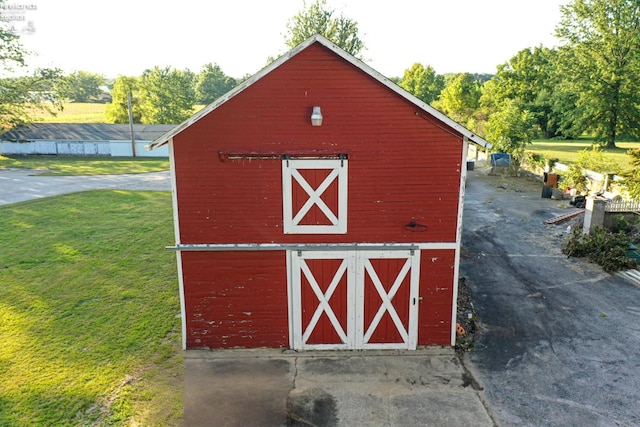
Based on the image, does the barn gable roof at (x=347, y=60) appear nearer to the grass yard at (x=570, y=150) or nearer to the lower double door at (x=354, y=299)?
the lower double door at (x=354, y=299)

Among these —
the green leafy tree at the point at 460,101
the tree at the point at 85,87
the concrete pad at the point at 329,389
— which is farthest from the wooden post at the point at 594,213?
the tree at the point at 85,87

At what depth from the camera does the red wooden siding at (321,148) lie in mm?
8719

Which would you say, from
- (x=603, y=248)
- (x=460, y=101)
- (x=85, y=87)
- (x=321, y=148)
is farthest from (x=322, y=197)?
(x=85, y=87)

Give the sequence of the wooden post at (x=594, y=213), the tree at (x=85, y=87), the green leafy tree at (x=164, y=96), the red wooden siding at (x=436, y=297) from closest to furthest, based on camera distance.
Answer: the red wooden siding at (x=436, y=297), the wooden post at (x=594, y=213), the green leafy tree at (x=164, y=96), the tree at (x=85, y=87)

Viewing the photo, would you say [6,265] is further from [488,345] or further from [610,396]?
[610,396]

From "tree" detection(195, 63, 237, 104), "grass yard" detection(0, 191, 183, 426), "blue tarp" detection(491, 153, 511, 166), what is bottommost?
"grass yard" detection(0, 191, 183, 426)

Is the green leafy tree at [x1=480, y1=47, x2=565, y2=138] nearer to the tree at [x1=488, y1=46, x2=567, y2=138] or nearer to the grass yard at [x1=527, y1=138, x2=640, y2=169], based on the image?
the tree at [x1=488, y1=46, x2=567, y2=138]

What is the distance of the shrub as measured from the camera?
13.9m

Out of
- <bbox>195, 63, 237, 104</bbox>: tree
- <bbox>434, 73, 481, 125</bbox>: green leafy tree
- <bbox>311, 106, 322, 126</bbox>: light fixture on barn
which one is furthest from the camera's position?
<bbox>195, 63, 237, 104</bbox>: tree

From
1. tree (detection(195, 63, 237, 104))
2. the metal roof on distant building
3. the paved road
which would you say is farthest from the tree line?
tree (detection(195, 63, 237, 104))

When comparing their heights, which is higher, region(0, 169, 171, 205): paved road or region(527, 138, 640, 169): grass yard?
region(527, 138, 640, 169): grass yard

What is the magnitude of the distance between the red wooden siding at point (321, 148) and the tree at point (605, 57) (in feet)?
146

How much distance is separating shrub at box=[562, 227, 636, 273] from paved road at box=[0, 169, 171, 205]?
81.3ft

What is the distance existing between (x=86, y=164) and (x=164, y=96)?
806 inches
